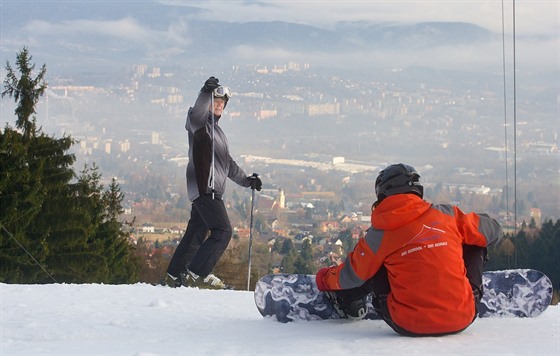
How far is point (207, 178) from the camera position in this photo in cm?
840

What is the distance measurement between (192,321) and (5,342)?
1262mm

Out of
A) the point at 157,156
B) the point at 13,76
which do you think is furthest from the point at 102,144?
the point at 13,76

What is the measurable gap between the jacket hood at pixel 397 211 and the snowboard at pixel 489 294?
1.05 meters

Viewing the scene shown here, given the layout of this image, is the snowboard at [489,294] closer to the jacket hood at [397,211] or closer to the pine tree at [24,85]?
the jacket hood at [397,211]

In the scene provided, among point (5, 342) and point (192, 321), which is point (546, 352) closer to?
point (192, 321)

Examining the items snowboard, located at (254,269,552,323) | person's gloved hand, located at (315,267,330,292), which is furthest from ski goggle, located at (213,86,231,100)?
person's gloved hand, located at (315,267,330,292)

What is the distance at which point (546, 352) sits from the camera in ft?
14.8

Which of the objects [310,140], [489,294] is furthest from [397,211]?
[310,140]

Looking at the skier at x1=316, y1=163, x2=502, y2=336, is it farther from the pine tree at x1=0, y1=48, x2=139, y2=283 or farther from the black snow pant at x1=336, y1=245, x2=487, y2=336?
the pine tree at x1=0, y1=48, x2=139, y2=283

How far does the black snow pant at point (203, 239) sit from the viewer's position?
8.41m

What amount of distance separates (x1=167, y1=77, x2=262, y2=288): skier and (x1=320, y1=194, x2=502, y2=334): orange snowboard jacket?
369cm

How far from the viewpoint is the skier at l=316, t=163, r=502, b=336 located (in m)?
4.70

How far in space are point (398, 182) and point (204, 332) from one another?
59.6 inches

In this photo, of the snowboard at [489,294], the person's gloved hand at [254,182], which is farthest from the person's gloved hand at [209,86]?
the snowboard at [489,294]
